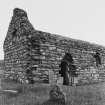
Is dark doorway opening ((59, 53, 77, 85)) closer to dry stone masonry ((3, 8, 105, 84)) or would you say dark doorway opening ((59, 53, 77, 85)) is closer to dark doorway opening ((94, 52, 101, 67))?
dry stone masonry ((3, 8, 105, 84))

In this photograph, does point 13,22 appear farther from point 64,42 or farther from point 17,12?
point 64,42

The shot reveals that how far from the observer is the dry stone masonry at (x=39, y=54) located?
35.1 feet

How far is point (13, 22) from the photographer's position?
43.2 ft

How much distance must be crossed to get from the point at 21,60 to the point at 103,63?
26.1ft

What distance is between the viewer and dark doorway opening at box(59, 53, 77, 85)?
12866 mm

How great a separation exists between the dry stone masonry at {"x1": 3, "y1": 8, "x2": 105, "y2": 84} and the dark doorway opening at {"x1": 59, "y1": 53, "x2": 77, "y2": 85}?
0.78 ft

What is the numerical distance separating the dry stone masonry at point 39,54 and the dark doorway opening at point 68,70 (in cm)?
24

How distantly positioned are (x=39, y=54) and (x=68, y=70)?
326 cm

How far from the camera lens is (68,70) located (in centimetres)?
1312

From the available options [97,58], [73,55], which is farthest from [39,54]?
[97,58]

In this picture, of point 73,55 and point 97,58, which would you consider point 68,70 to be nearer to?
point 73,55

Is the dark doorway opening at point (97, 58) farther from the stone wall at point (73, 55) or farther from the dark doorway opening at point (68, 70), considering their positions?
the dark doorway opening at point (68, 70)

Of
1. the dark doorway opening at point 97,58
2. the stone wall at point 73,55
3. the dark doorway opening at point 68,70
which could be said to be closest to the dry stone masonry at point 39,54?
the stone wall at point 73,55

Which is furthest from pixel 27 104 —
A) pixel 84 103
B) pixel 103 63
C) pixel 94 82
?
pixel 103 63
